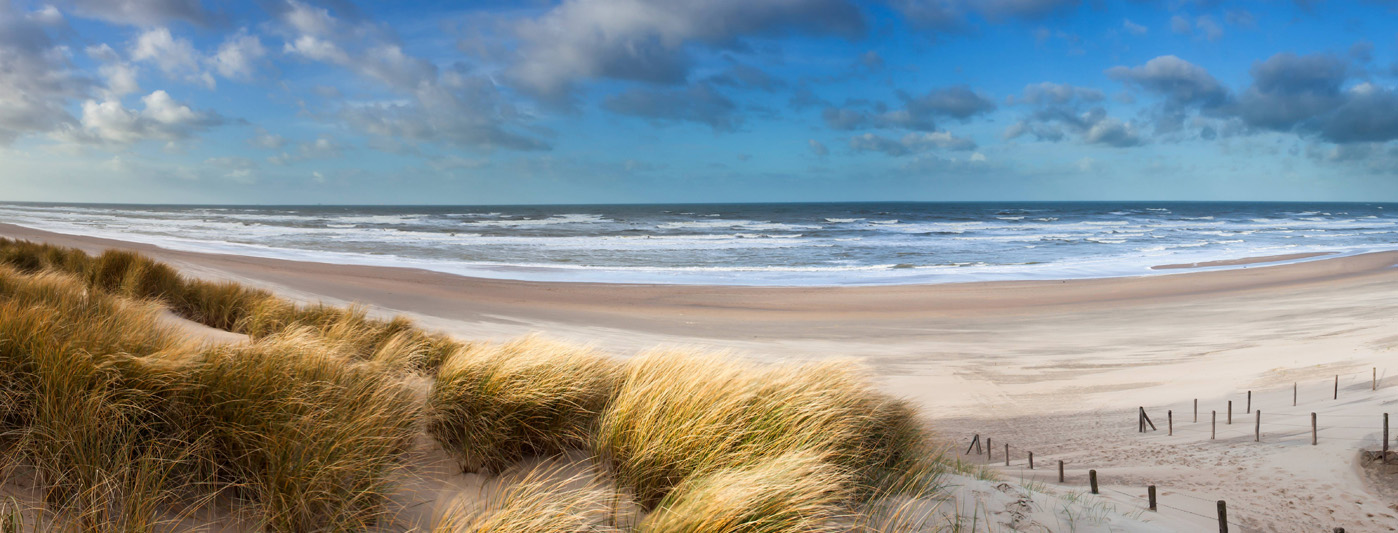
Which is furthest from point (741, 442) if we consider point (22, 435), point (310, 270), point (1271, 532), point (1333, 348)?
point (310, 270)

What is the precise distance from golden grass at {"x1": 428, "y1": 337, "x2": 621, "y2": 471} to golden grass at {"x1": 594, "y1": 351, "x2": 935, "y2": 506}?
280 millimetres

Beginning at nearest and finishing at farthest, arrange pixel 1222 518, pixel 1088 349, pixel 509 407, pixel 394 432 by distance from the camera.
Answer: pixel 394 432, pixel 509 407, pixel 1222 518, pixel 1088 349

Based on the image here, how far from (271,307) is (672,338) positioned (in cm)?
A: 890

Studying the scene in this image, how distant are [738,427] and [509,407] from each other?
135 centimetres

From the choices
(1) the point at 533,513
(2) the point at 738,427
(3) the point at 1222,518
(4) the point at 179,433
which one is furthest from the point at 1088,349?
(4) the point at 179,433

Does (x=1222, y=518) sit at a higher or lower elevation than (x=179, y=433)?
lower

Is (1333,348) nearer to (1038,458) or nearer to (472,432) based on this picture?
(1038,458)

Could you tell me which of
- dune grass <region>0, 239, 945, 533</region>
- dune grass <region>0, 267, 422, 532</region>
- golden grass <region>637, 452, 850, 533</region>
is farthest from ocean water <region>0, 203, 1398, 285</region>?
golden grass <region>637, 452, 850, 533</region>

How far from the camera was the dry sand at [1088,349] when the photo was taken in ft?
25.1

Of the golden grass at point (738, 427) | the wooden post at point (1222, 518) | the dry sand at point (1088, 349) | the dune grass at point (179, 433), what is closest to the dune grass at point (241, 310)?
the dune grass at point (179, 433)

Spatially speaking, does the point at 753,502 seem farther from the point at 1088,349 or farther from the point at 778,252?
the point at 778,252

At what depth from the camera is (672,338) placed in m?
15.6

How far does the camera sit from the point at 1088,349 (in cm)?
1574

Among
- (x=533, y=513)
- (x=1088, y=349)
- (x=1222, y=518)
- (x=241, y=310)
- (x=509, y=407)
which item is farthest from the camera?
(x=1088, y=349)
